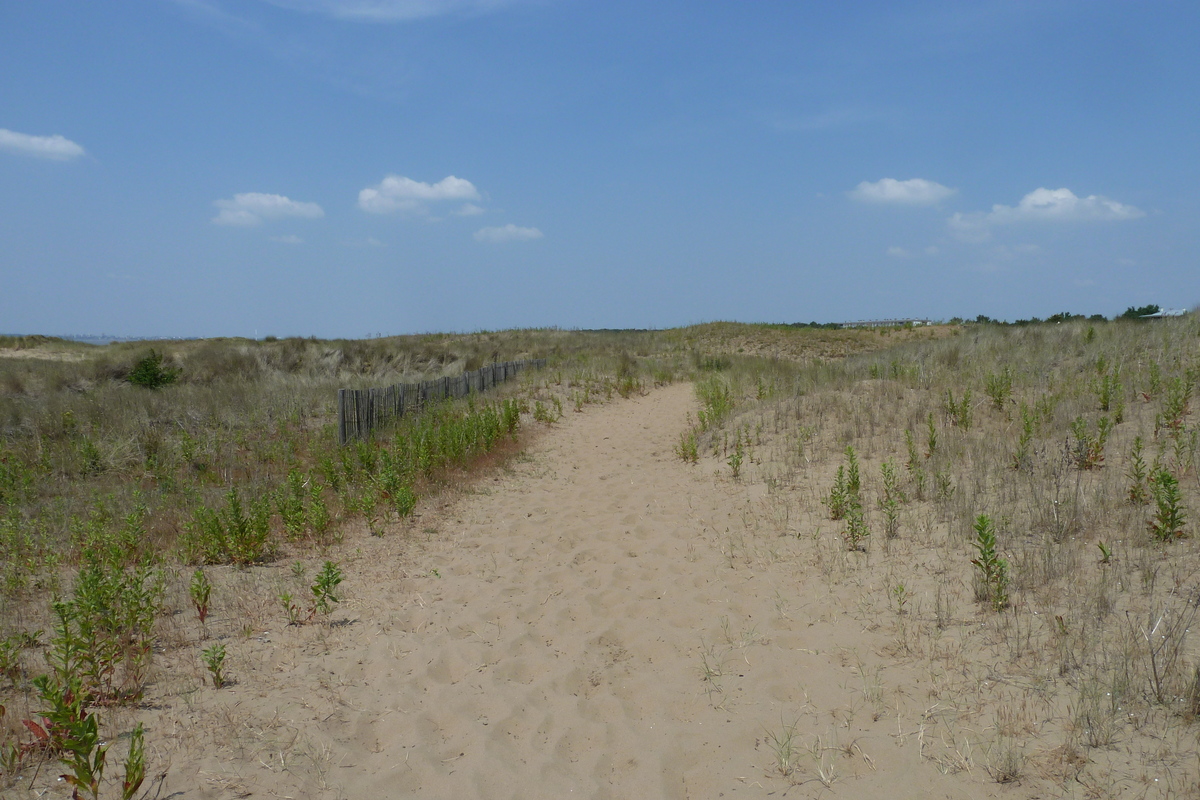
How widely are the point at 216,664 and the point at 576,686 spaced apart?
192cm

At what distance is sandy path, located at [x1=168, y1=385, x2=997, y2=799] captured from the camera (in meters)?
2.98

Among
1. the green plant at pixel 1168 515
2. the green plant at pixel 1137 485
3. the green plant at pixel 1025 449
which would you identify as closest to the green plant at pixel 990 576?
the green plant at pixel 1168 515

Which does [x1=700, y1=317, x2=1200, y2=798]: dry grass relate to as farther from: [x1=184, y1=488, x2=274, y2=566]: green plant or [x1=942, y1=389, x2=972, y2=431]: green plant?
[x1=184, y1=488, x2=274, y2=566]: green plant

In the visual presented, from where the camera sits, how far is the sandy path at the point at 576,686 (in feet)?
9.78

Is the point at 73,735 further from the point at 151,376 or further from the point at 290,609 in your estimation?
the point at 151,376

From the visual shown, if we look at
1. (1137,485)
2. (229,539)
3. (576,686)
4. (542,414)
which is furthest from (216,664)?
(542,414)

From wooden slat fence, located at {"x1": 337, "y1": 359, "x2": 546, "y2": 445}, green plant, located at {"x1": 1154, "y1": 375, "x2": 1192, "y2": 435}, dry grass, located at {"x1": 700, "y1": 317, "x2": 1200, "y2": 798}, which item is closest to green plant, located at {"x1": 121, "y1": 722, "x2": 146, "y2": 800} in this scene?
dry grass, located at {"x1": 700, "y1": 317, "x2": 1200, "y2": 798}

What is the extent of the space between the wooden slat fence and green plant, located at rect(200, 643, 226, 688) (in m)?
6.43

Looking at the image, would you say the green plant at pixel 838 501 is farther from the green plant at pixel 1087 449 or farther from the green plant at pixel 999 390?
the green plant at pixel 999 390

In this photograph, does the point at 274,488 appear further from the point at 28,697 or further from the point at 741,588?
the point at 741,588

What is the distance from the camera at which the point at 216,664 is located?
11.7ft

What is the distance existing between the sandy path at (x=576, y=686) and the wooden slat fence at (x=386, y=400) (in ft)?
13.8

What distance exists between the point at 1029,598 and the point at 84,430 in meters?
12.0

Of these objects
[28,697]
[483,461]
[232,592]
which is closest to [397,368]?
[483,461]
